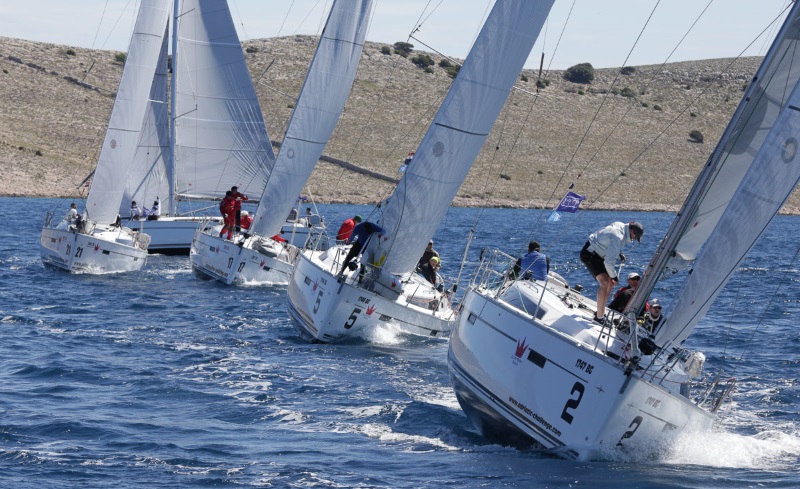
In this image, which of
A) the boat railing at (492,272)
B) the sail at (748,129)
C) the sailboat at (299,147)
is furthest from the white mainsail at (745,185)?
the sailboat at (299,147)

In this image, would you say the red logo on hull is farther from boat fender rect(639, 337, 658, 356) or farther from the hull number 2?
boat fender rect(639, 337, 658, 356)

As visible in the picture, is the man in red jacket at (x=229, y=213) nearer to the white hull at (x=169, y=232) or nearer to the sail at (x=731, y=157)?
the white hull at (x=169, y=232)

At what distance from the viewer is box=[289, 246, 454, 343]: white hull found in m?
19.5

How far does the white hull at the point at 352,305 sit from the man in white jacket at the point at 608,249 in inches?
242

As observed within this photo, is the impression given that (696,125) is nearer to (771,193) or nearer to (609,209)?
(609,209)

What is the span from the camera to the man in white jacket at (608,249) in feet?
45.6

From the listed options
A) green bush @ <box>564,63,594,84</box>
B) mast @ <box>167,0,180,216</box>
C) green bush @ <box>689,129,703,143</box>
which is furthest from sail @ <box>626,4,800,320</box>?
green bush @ <box>564,63,594,84</box>

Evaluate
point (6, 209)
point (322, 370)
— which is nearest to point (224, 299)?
point (322, 370)

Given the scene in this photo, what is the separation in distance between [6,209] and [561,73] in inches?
3021

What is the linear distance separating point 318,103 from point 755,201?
54.2 ft

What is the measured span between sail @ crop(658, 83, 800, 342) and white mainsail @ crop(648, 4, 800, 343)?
0.01 m

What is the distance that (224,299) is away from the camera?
83.8ft

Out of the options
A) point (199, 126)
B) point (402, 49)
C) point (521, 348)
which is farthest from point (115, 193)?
point (402, 49)

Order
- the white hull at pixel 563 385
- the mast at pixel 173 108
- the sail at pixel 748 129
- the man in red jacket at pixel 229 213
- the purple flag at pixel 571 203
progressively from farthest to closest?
the mast at pixel 173 108 < the man in red jacket at pixel 229 213 < the purple flag at pixel 571 203 < the sail at pixel 748 129 < the white hull at pixel 563 385
